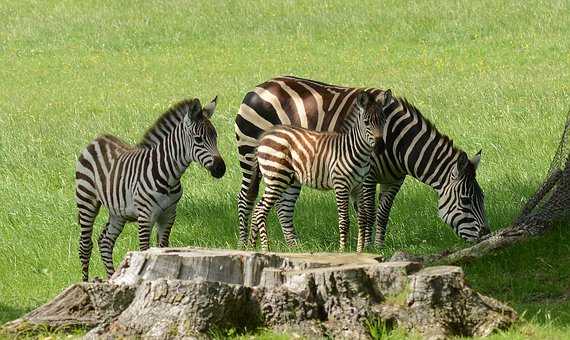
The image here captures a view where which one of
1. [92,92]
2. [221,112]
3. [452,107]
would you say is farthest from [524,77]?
Answer: [92,92]

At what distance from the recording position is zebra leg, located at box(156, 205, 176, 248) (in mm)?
12594

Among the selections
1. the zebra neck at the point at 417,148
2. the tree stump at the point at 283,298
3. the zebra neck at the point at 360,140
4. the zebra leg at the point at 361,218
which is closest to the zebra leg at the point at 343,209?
the zebra leg at the point at 361,218

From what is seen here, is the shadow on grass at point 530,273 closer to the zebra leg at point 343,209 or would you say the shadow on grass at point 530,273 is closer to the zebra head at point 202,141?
the zebra leg at point 343,209

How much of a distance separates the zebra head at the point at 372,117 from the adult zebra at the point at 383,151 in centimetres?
32

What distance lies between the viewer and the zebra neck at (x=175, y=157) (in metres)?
12.3

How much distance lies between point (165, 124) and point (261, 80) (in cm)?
1648

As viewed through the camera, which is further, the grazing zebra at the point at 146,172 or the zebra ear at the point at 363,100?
the zebra ear at the point at 363,100

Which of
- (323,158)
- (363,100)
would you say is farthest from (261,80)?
(363,100)

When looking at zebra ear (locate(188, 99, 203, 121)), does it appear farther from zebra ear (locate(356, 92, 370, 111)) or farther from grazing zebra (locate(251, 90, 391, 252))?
zebra ear (locate(356, 92, 370, 111))

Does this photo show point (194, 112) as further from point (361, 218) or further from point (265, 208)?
point (361, 218)

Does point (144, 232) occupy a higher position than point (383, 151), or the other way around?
point (383, 151)

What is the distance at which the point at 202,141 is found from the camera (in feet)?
40.1

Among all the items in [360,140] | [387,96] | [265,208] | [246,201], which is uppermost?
[387,96]

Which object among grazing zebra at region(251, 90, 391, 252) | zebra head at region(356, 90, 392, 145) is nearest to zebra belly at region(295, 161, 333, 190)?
grazing zebra at region(251, 90, 391, 252)
